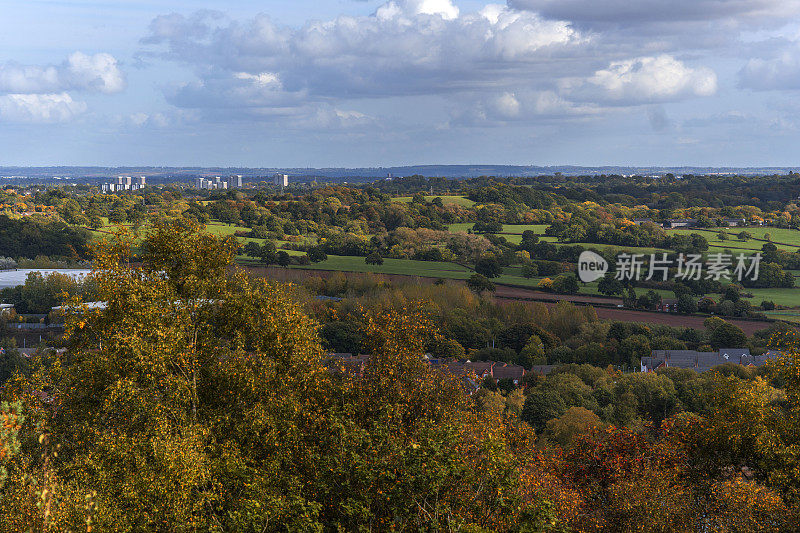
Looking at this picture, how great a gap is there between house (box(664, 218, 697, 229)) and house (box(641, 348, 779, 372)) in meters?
61.8

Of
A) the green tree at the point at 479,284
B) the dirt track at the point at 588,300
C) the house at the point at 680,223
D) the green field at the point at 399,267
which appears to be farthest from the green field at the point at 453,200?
the green tree at the point at 479,284

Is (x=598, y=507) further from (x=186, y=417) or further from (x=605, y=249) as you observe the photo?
(x=605, y=249)

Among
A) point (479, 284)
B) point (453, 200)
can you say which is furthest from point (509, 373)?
point (453, 200)

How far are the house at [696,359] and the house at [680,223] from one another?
203 feet

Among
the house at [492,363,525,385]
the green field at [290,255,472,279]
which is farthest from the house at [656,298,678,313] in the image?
the house at [492,363,525,385]

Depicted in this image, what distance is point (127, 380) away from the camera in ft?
36.3

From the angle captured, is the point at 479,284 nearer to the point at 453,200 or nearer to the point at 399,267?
the point at 399,267

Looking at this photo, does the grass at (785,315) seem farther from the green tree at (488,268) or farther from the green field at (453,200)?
the green field at (453,200)

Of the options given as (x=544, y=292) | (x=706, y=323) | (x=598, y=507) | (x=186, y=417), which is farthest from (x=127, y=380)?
(x=544, y=292)

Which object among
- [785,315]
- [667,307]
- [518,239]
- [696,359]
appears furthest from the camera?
[518,239]

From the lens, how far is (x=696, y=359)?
168 ft

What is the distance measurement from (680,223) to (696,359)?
70.5 meters

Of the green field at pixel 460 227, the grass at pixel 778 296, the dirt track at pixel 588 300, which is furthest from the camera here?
the green field at pixel 460 227

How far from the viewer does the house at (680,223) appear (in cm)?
11149
